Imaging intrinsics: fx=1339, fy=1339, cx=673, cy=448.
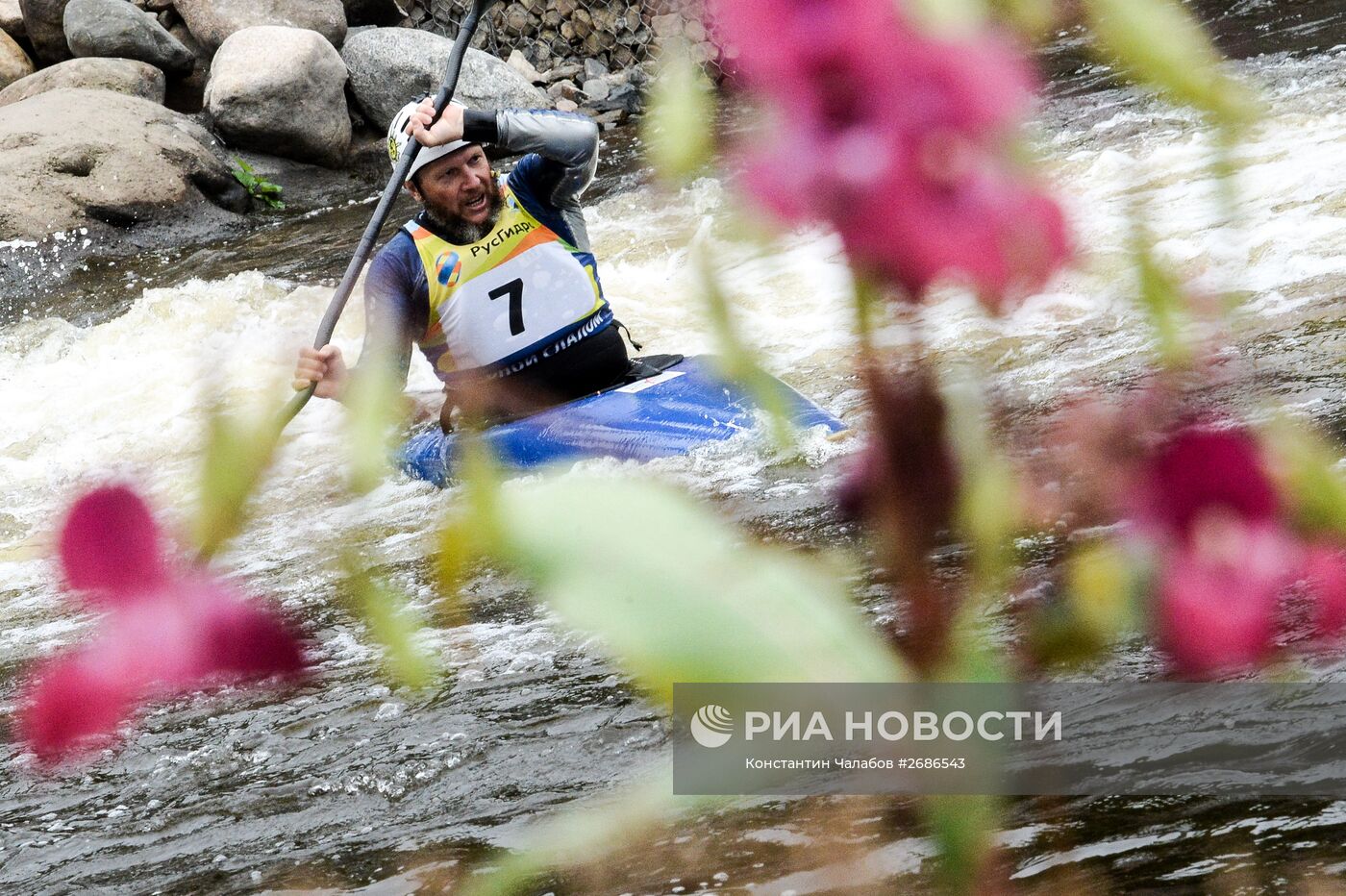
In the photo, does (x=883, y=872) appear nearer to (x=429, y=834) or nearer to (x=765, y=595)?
(x=765, y=595)

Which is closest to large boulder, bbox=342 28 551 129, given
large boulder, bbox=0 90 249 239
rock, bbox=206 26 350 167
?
large boulder, bbox=0 90 249 239

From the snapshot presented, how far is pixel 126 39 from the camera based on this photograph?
27.9 ft

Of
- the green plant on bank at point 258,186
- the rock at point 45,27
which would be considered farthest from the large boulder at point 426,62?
the rock at point 45,27

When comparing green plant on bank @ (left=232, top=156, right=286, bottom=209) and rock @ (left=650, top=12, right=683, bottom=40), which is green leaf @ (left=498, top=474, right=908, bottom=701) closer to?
rock @ (left=650, top=12, right=683, bottom=40)

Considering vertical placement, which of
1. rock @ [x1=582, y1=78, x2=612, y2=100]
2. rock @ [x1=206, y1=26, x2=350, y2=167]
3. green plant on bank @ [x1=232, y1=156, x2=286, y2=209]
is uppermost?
rock @ [x1=206, y1=26, x2=350, y2=167]

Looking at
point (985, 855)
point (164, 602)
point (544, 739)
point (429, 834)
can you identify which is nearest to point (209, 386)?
point (164, 602)

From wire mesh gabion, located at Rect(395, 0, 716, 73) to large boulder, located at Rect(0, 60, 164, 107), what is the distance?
8.78 metres

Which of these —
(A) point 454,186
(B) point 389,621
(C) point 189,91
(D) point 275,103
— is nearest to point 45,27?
(C) point 189,91

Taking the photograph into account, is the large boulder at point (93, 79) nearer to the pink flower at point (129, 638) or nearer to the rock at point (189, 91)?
the rock at point (189, 91)

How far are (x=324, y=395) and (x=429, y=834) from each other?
129 centimetres

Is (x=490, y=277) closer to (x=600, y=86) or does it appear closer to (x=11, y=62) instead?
(x=600, y=86)

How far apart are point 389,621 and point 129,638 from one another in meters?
0.05

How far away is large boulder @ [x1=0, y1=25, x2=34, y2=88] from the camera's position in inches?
341

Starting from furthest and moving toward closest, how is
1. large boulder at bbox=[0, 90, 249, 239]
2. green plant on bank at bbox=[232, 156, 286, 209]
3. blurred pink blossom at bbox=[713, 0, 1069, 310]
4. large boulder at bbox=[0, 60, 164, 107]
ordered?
large boulder at bbox=[0, 60, 164, 107] → green plant on bank at bbox=[232, 156, 286, 209] → large boulder at bbox=[0, 90, 249, 239] → blurred pink blossom at bbox=[713, 0, 1069, 310]
